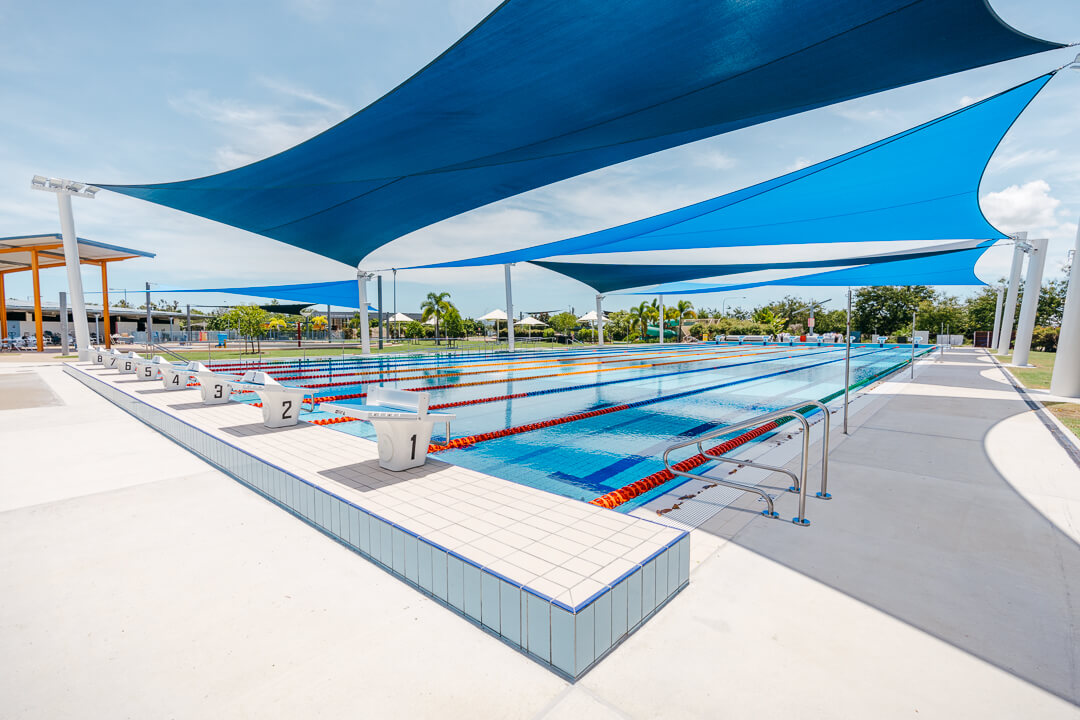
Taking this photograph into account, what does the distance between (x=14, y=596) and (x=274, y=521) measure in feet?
3.77

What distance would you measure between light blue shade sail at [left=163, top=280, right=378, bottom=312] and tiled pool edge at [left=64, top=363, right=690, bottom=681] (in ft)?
57.7

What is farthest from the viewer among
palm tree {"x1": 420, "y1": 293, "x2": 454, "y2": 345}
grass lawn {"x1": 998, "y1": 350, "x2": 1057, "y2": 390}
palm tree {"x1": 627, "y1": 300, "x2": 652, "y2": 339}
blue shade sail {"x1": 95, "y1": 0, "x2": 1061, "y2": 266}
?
palm tree {"x1": 627, "y1": 300, "x2": 652, "y2": 339}

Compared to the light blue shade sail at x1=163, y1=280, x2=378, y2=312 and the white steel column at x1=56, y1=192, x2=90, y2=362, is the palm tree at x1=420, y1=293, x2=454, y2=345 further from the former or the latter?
the white steel column at x1=56, y1=192, x2=90, y2=362

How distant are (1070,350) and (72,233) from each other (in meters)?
24.5

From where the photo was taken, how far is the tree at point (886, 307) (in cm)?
3869

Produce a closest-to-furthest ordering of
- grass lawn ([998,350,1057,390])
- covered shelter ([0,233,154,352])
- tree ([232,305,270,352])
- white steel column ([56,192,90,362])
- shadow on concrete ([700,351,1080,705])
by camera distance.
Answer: shadow on concrete ([700,351,1080,705]) < grass lawn ([998,350,1057,390]) < white steel column ([56,192,90,362]) < covered shelter ([0,233,154,352]) < tree ([232,305,270,352])

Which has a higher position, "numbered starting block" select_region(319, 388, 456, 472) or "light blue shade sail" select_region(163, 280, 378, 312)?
"light blue shade sail" select_region(163, 280, 378, 312)

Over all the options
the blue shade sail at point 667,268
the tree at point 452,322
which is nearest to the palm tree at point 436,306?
the tree at point 452,322

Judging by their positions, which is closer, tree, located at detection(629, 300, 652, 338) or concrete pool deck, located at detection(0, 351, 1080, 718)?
concrete pool deck, located at detection(0, 351, 1080, 718)

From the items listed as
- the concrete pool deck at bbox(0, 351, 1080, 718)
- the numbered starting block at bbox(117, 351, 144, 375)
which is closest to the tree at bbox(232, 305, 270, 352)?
the numbered starting block at bbox(117, 351, 144, 375)

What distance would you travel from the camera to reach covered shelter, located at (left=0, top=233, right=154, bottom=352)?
62.4 ft

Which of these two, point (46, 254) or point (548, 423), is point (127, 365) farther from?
point (46, 254)

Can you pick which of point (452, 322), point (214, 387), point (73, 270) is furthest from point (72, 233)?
point (452, 322)

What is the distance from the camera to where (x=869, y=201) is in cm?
764
